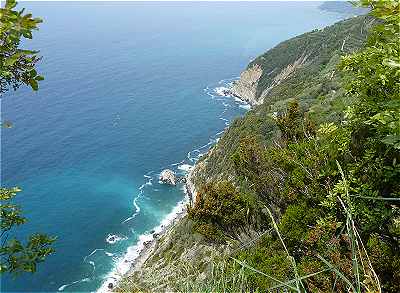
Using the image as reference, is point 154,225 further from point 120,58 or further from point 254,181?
point 120,58

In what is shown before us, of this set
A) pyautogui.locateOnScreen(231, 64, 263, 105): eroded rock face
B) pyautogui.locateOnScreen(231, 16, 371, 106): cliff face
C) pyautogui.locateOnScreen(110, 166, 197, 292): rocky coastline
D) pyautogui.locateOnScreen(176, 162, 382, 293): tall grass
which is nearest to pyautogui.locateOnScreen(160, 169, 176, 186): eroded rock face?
pyautogui.locateOnScreen(110, 166, 197, 292): rocky coastline

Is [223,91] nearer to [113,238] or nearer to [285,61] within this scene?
[285,61]

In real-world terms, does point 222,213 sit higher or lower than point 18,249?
higher

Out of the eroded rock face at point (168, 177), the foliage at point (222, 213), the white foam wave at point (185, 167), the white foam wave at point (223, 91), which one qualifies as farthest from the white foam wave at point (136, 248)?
the white foam wave at point (223, 91)

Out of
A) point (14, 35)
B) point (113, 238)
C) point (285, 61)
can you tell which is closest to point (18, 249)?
point (14, 35)

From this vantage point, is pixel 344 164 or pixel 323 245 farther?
pixel 344 164

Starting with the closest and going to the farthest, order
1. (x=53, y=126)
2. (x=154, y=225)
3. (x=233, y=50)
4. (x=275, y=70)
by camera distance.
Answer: (x=154, y=225) → (x=53, y=126) → (x=275, y=70) → (x=233, y=50)

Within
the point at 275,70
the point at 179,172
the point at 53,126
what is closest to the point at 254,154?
the point at 179,172
